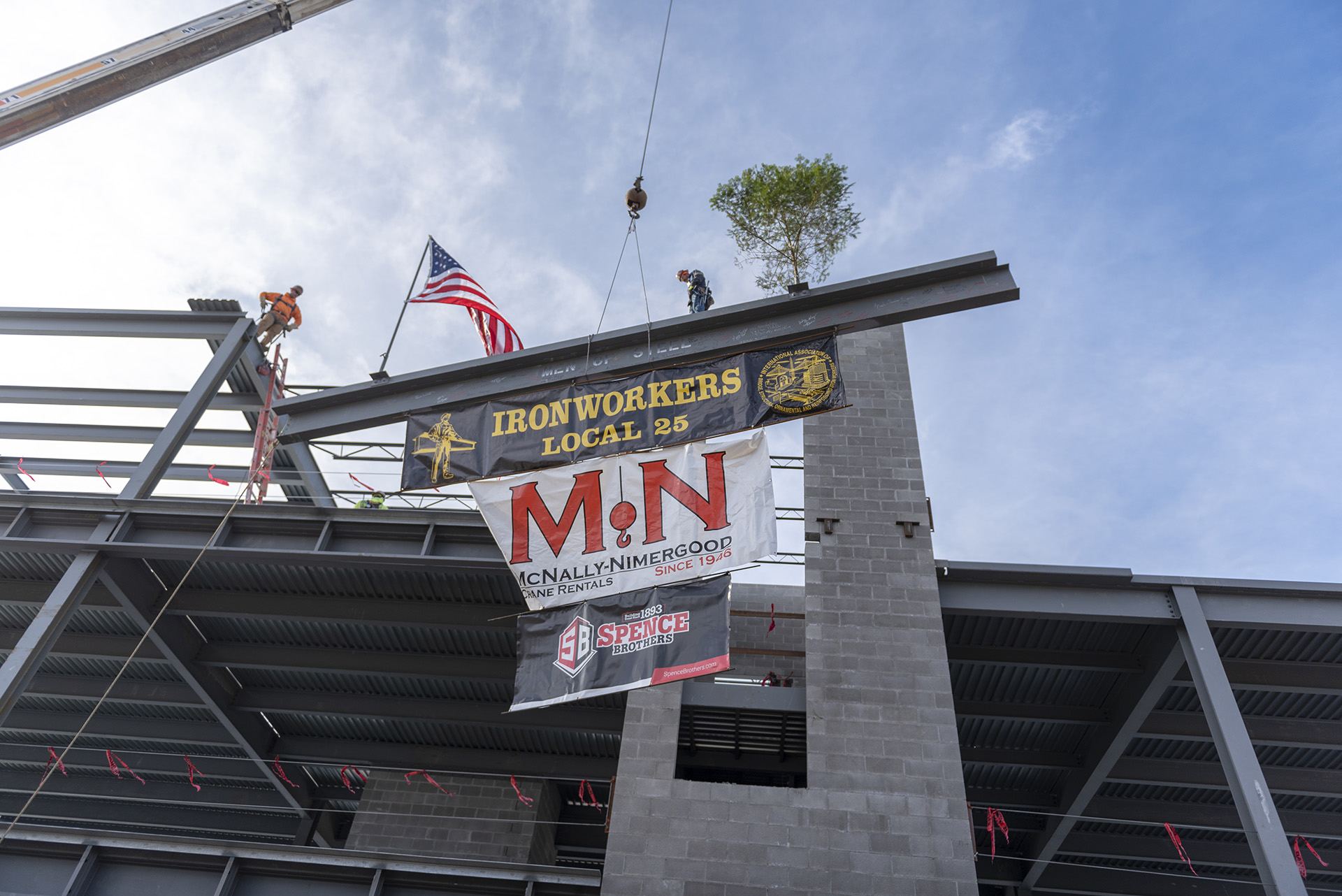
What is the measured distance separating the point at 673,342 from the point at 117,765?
17084 mm

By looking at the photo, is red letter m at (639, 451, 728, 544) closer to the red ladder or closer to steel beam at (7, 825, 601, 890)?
steel beam at (7, 825, 601, 890)

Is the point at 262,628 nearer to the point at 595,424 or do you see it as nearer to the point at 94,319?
the point at 94,319

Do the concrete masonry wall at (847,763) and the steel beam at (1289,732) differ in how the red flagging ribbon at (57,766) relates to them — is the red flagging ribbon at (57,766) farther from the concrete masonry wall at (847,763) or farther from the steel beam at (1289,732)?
the concrete masonry wall at (847,763)

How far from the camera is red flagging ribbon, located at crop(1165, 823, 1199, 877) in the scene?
16125 millimetres

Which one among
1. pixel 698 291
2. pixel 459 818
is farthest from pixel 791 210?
pixel 459 818

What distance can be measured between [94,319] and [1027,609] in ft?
59.7

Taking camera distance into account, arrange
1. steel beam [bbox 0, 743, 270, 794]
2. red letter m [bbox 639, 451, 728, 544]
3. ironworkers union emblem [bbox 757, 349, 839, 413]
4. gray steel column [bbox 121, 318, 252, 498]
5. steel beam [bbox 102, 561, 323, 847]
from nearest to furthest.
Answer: red letter m [bbox 639, 451, 728, 544]
ironworkers union emblem [bbox 757, 349, 839, 413]
gray steel column [bbox 121, 318, 252, 498]
steel beam [bbox 102, 561, 323, 847]
steel beam [bbox 0, 743, 270, 794]

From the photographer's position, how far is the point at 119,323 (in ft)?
54.2

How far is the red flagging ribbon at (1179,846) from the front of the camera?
52.9 feet

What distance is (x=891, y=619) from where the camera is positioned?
40.9 feet

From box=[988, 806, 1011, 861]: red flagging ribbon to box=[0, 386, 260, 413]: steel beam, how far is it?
17348 mm

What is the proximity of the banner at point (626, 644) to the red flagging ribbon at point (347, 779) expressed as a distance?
1000 centimetres

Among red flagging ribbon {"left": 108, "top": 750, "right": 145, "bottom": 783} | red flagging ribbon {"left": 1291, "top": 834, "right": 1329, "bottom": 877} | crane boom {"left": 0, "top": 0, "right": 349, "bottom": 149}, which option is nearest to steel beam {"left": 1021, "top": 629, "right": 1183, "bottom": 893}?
red flagging ribbon {"left": 1291, "top": 834, "right": 1329, "bottom": 877}

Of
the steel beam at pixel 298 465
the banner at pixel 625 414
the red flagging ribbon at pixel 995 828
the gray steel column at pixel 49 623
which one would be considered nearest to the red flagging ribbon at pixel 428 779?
the steel beam at pixel 298 465
